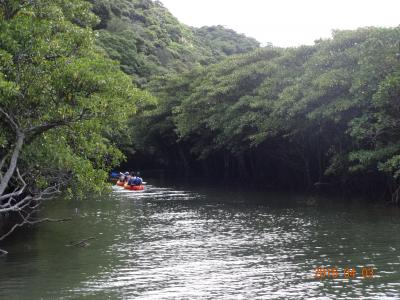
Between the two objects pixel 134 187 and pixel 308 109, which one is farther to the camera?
pixel 134 187

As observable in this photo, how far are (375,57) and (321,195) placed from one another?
546 inches

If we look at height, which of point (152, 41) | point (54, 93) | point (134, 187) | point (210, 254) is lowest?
point (210, 254)

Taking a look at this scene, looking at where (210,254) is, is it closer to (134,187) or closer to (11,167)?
(11,167)

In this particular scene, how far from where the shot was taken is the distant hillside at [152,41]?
9912cm

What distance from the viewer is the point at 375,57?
35.9 m

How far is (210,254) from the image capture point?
22344 millimetres

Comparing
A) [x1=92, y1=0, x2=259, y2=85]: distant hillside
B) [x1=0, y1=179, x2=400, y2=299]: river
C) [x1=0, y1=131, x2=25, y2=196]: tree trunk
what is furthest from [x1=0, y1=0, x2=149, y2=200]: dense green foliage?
[x1=92, y1=0, x2=259, y2=85]: distant hillside

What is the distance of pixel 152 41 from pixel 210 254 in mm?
100252

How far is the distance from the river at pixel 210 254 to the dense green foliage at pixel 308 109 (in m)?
5.46

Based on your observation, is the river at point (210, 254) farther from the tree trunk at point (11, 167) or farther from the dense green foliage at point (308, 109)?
the dense green foliage at point (308, 109)

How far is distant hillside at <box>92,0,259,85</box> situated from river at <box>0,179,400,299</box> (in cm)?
6053

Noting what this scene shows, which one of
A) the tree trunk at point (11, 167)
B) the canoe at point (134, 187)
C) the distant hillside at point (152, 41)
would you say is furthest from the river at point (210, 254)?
the distant hillside at point (152, 41)

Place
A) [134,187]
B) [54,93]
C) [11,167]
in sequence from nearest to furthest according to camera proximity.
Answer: [11,167] → [54,93] → [134,187]

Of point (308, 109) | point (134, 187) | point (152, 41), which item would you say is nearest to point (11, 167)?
point (308, 109)
